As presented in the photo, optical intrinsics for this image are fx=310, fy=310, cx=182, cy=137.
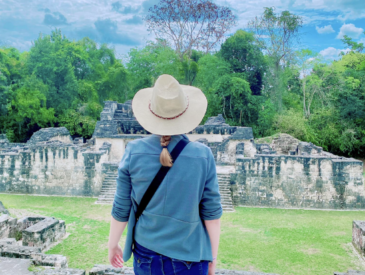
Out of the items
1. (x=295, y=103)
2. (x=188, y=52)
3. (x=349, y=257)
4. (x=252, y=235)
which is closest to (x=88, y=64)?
(x=188, y=52)

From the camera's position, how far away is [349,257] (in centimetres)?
720

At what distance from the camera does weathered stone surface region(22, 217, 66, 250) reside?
688 cm

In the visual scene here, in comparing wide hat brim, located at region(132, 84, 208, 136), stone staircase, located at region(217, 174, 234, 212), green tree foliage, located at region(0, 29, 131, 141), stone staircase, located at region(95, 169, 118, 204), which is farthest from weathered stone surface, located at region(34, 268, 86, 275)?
green tree foliage, located at region(0, 29, 131, 141)

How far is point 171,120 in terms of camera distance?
7.32ft

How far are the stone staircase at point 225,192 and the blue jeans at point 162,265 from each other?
356 inches

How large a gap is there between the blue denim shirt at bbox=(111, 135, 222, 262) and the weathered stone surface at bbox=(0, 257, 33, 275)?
304 cm

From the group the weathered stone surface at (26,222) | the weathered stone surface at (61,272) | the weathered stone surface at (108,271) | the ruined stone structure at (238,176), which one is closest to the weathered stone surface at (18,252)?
the weathered stone surface at (61,272)

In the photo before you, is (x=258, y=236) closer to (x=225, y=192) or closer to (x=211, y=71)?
(x=225, y=192)

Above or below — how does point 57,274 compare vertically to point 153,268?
below

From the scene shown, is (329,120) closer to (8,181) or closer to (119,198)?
(8,181)

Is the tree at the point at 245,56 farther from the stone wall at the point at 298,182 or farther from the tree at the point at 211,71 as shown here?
the stone wall at the point at 298,182

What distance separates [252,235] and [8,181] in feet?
33.3

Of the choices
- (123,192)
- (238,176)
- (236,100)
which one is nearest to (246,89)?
(236,100)

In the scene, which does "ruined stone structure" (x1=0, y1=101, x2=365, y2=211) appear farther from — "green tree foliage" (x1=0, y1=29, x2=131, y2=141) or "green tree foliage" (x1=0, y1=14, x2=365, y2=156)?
"green tree foliage" (x1=0, y1=29, x2=131, y2=141)
